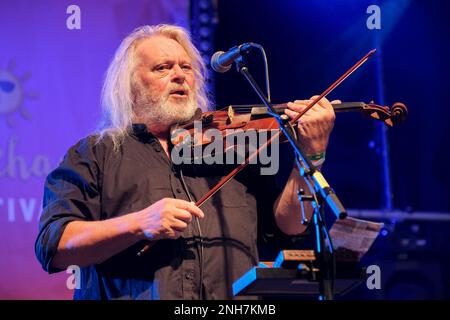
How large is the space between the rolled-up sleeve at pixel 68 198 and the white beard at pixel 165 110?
12.5 inches

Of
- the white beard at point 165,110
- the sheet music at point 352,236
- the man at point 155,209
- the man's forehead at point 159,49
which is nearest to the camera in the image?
the sheet music at point 352,236

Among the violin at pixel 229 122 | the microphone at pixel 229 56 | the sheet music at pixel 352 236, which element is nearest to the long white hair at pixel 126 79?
the violin at pixel 229 122

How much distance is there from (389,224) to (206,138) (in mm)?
2427

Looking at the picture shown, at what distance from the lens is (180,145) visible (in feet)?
8.39

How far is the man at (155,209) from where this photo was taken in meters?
2.19

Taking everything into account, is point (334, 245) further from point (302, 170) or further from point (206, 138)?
point (206, 138)

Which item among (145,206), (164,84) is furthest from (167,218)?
(164,84)

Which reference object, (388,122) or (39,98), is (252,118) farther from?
(39,98)

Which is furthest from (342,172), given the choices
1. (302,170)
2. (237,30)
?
(302,170)

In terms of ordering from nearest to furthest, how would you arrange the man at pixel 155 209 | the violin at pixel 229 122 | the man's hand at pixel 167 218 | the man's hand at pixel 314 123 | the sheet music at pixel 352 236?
the sheet music at pixel 352 236 → the man's hand at pixel 167 218 → the man at pixel 155 209 → the man's hand at pixel 314 123 → the violin at pixel 229 122

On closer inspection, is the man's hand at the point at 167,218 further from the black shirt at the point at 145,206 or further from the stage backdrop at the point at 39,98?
the stage backdrop at the point at 39,98

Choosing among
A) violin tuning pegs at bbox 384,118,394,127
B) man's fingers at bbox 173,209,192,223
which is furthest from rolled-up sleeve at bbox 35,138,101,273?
violin tuning pegs at bbox 384,118,394,127

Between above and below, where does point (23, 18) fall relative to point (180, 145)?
above

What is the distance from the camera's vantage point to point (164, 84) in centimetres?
276
